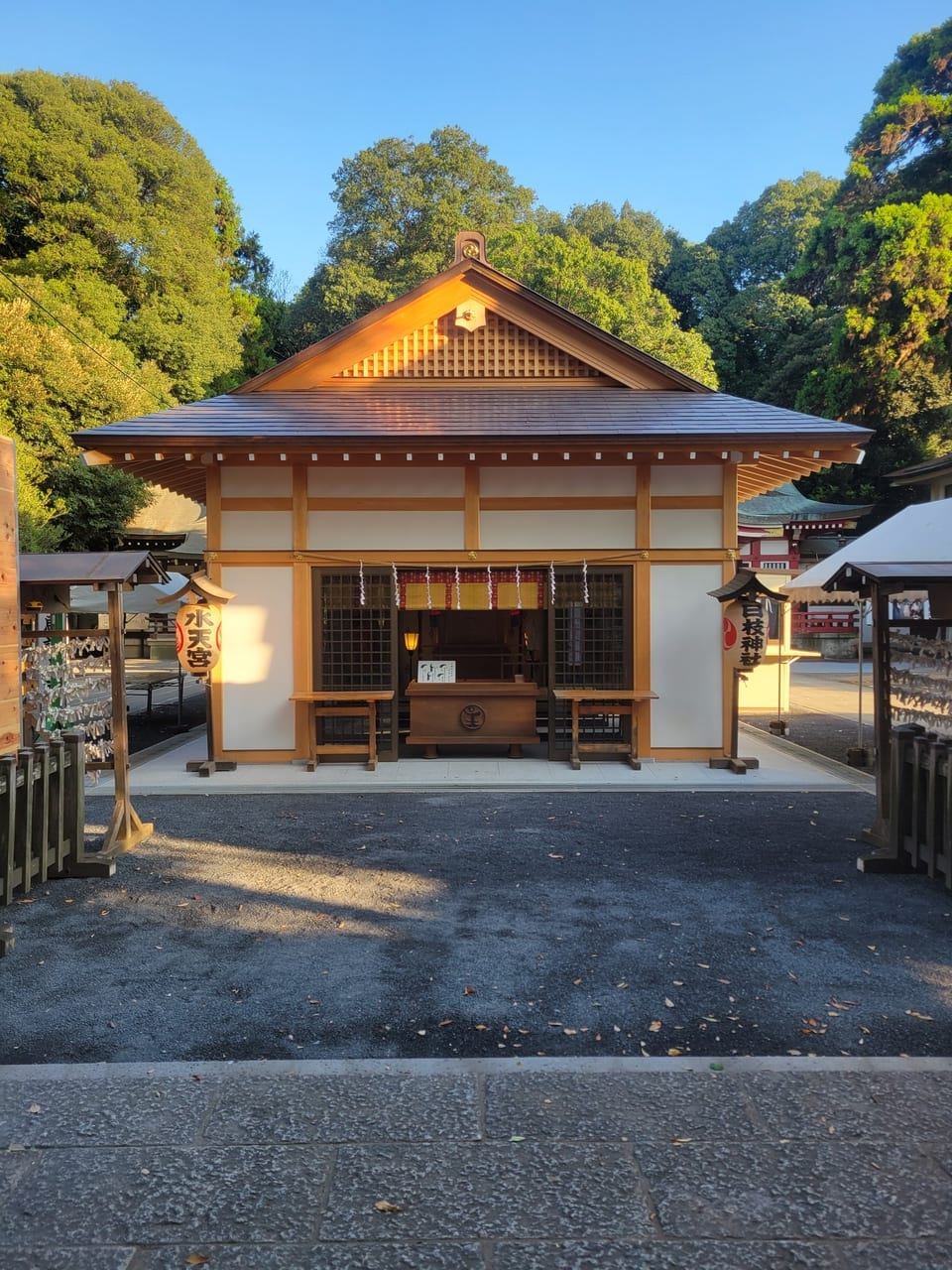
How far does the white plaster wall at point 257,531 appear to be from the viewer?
1022 cm

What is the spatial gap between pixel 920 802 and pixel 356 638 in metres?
6.81

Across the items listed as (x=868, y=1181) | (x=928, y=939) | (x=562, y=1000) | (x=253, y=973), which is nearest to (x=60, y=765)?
(x=253, y=973)

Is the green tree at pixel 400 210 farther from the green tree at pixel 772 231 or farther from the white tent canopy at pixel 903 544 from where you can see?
the white tent canopy at pixel 903 544

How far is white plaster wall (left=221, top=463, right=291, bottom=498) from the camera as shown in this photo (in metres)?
10.2

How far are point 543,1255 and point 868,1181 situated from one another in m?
1.19

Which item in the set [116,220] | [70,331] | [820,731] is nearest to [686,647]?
[820,731]

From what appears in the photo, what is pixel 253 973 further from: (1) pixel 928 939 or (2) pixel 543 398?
(2) pixel 543 398

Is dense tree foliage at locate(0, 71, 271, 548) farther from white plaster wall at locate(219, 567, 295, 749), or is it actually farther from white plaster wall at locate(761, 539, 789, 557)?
white plaster wall at locate(761, 539, 789, 557)

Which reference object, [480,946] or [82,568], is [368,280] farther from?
[480,946]

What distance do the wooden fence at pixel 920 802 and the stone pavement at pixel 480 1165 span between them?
8.26 ft

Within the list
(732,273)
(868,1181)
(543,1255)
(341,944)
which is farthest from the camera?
(732,273)

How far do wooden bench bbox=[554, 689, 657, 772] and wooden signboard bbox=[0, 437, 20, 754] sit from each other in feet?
21.3

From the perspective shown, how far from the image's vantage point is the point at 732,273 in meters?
40.7

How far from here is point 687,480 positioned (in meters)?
10.2
